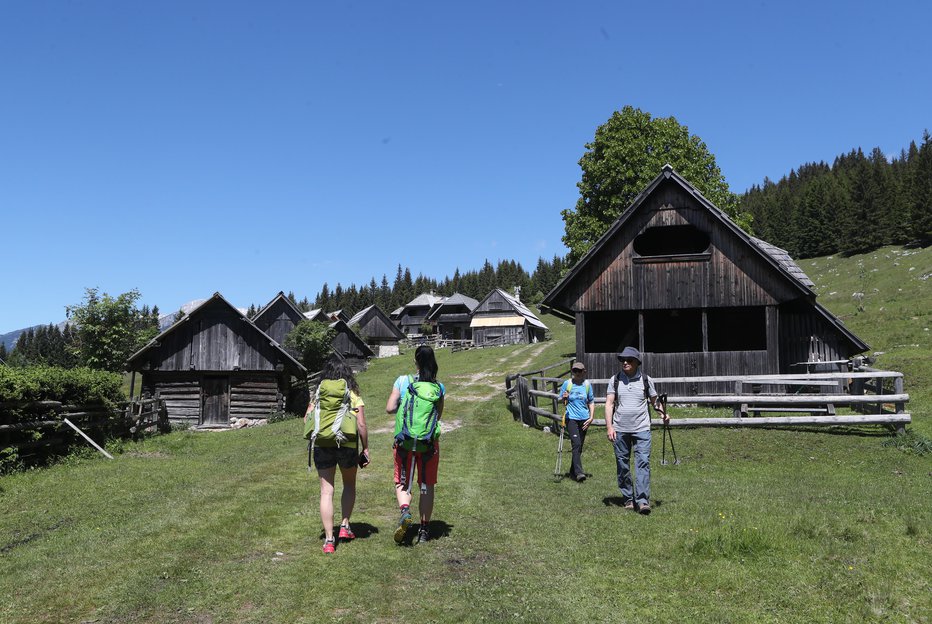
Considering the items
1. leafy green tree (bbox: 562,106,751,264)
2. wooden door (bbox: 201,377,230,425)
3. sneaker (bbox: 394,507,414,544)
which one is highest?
leafy green tree (bbox: 562,106,751,264)

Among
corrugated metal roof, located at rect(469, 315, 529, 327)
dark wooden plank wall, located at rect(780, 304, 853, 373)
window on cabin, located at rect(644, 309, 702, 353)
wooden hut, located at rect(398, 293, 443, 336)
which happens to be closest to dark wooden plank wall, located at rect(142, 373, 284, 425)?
window on cabin, located at rect(644, 309, 702, 353)

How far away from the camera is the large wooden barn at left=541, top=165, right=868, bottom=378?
70.1 feet

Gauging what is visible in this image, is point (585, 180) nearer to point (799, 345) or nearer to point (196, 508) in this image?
point (799, 345)

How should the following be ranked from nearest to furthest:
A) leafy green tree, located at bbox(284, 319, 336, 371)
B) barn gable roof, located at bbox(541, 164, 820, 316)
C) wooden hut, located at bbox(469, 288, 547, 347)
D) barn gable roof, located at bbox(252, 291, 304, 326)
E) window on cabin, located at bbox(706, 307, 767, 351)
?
barn gable roof, located at bbox(541, 164, 820, 316), window on cabin, located at bbox(706, 307, 767, 351), leafy green tree, located at bbox(284, 319, 336, 371), barn gable roof, located at bbox(252, 291, 304, 326), wooden hut, located at bbox(469, 288, 547, 347)

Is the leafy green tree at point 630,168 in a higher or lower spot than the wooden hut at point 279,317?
higher

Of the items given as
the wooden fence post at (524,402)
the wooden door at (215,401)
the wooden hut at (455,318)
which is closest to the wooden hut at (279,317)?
the wooden door at (215,401)

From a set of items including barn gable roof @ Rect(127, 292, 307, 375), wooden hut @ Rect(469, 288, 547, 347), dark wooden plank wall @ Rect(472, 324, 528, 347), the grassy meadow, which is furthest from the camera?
wooden hut @ Rect(469, 288, 547, 347)

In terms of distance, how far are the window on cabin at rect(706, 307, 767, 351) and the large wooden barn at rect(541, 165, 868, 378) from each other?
2.35 m

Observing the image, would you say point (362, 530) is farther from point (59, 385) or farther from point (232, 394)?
point (232, 394)

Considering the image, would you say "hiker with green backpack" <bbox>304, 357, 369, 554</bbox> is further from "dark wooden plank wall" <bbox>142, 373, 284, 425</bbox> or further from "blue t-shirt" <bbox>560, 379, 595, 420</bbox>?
"dark wooden plank wall" <bbox>142, 373, 284, 425</bbox>

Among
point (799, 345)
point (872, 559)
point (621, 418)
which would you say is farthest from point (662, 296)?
point (872, 559)

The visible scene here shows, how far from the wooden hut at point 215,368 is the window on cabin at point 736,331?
1973 centimetres

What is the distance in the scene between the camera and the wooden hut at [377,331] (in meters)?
73.4

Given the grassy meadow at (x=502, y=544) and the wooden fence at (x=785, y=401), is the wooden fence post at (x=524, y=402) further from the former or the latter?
the grassy meadow at (x=502, y=544)
